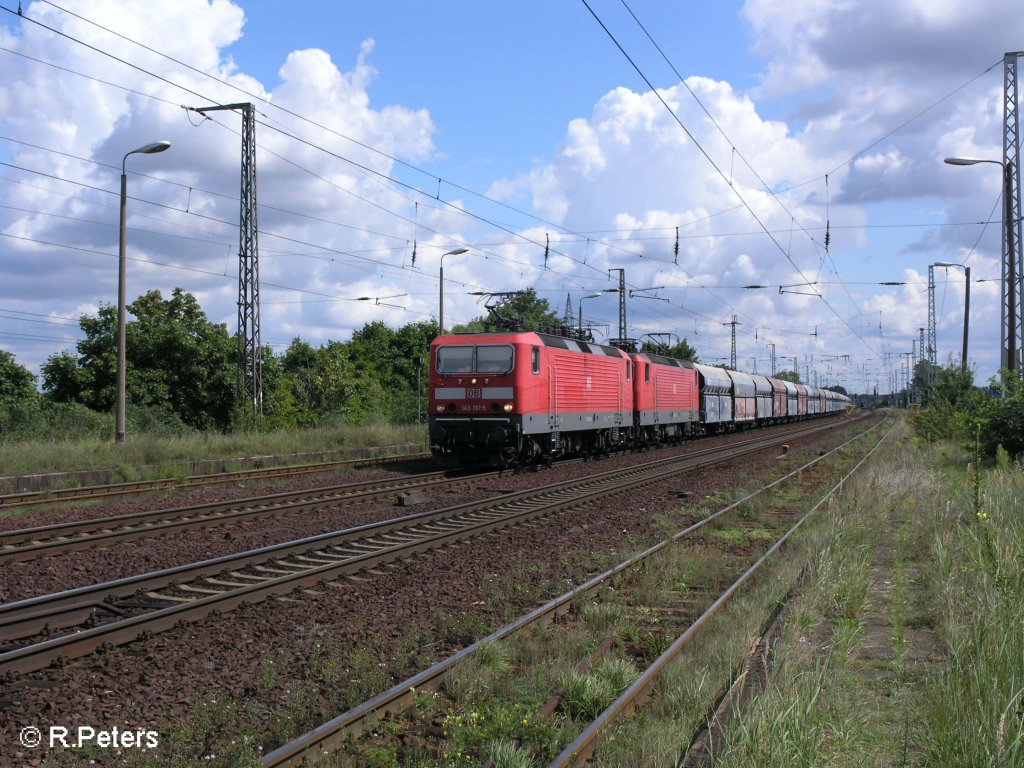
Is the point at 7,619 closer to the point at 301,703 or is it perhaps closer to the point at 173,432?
the point at 301,703

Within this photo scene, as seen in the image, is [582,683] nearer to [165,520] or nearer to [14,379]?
[165,520]

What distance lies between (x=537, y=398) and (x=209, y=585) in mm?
12357

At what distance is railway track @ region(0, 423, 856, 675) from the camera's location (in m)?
6.55

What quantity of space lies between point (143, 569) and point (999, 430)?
58.1 feet

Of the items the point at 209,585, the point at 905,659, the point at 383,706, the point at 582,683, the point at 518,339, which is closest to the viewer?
the point at 383,706

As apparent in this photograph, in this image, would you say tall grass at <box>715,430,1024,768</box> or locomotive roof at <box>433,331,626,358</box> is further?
locomotive roof at <box>433,331,626,358</box>

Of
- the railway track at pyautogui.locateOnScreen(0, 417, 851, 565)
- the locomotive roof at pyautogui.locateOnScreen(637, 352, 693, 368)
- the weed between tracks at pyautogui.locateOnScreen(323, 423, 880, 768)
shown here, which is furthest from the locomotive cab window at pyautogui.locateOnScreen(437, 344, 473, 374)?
the weed between tracks at pyautogui.locateOnScreen(323, 423, 880, 768)

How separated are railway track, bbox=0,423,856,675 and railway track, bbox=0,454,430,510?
260 inches

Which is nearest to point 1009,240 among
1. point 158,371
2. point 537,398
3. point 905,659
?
point 537,398

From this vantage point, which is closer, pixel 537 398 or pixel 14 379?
pixel 537 398

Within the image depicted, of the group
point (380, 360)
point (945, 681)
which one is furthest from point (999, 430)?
point (380, 360)

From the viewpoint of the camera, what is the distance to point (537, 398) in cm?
2027

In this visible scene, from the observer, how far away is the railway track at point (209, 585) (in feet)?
21.5

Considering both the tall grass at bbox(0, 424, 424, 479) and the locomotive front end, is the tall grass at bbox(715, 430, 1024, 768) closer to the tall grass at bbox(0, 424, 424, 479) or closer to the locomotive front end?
the locomotive front end
